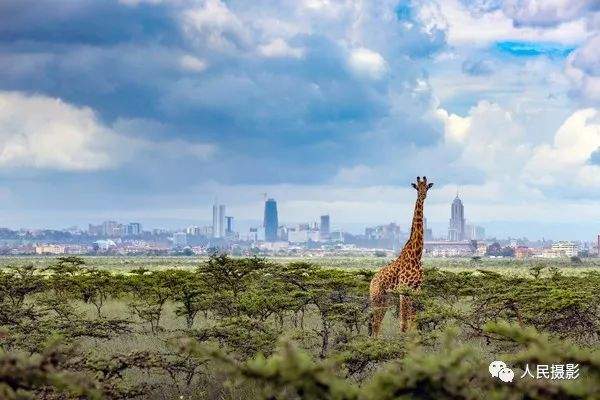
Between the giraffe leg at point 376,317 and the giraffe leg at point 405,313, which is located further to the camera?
the giraffe leg at point 376,317

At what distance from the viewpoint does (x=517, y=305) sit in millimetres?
17016

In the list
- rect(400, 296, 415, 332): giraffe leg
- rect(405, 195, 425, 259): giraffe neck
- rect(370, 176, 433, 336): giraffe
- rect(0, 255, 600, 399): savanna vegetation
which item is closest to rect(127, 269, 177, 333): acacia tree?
rect(0, 255, 600, 399): savanna vegetation

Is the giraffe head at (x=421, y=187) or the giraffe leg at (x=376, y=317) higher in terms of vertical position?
the giraffe head at (x=421, y=187)

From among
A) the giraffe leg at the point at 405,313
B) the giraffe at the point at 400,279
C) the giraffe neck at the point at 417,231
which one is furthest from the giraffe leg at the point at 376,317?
the giraffe neck at the point at 417,231

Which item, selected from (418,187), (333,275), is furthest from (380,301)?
(333,275)

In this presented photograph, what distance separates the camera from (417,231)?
17938 millimetres

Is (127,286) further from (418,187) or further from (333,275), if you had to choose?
(418,187)

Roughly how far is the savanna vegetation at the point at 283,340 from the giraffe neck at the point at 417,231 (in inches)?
40.5

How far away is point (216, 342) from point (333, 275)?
948cm

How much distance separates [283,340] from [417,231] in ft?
46.1

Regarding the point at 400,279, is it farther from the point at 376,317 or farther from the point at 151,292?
the point at 151,292

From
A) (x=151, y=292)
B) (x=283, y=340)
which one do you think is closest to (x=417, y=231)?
(x=151, y=292)

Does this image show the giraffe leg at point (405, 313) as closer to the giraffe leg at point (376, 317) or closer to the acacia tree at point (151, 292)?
the giraffe leg at point (376, 317)

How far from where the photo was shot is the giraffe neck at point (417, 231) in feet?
56.7
